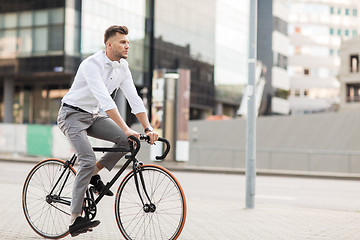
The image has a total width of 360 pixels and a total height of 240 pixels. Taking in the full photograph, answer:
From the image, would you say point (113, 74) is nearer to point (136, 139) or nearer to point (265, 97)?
point (136, 139)

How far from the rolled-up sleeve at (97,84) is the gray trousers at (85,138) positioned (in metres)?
0.32

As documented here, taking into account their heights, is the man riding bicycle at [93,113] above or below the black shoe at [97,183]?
above

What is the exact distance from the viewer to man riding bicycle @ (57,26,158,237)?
4.49m

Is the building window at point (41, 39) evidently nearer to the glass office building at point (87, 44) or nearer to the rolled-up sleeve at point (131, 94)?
the glass office building at point (87, 44)

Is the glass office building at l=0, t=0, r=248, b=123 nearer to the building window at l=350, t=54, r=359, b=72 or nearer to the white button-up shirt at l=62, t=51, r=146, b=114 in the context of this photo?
the building window at l=350, t=54, r=359, b=72

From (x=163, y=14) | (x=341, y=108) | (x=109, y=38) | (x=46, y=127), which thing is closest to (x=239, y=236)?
(x=109, y=38)

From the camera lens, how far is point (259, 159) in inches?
843

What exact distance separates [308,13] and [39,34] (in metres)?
51.2

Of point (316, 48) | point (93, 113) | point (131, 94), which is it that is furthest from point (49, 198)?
point (316, 48)

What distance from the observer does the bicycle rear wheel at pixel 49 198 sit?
5.00 meters

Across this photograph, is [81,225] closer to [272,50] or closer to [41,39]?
[41,39]

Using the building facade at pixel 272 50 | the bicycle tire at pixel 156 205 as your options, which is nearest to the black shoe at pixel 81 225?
the bicycle tire at pixel 156 205

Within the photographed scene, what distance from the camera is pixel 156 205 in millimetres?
4418

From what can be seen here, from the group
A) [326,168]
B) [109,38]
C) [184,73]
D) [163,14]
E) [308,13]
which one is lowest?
[326,168]
